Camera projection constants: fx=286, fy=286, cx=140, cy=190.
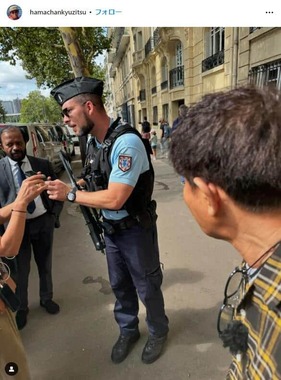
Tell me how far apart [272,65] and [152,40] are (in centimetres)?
1455

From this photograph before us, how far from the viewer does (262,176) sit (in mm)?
666

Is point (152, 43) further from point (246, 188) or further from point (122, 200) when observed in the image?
point (246, 188)

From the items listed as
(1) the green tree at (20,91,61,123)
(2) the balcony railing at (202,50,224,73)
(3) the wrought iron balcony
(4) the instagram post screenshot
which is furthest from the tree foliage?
(1) the green tree at (20,91,61,123)

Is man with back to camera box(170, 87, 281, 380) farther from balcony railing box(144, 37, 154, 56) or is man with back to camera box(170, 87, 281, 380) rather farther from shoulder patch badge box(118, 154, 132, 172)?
balcony railing box(144, 37, 154, 56)

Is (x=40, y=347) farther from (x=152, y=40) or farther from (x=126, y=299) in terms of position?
(x=152, y=40)

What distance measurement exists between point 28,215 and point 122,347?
1.38 m

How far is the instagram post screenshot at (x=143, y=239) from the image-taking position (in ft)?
2.29

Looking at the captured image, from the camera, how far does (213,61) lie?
35.1ft

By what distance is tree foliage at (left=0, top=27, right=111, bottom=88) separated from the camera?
10227 mm

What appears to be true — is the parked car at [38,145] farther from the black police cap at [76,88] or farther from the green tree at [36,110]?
the green tree at [36,110]

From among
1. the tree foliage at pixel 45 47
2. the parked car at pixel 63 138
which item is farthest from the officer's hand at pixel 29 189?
the parked car at pixel 63 138
